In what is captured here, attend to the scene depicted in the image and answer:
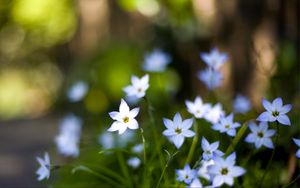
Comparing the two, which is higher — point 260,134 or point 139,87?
point 139,87

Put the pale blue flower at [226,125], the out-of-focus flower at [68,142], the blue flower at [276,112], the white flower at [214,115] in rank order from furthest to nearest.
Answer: the out-of-focus flower at [68,142] → the white flower at [214,115] → the pale blue flower at [226,125] → the blue flower at [276,112]

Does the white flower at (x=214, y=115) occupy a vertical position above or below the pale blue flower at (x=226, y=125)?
above

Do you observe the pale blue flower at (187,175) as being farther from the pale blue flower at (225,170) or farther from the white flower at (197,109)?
→ the white flower at (197,109)

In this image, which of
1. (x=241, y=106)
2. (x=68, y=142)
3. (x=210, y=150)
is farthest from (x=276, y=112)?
(x=68, y=142)

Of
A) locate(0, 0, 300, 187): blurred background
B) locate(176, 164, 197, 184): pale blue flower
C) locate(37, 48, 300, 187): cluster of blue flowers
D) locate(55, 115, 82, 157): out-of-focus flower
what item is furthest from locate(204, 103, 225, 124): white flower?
locate(55, 115, 82, 157): out-of-focus flower

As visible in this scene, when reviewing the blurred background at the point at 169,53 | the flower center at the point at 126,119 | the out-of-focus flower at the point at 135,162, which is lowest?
the flower center at the point at 126,119

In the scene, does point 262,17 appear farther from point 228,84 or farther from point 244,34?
point 228,84

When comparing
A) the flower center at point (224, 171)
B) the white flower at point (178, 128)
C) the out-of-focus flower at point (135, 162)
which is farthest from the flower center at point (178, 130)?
the out-of-focus flower at point (135, 162)

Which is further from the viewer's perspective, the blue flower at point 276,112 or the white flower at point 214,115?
the white flower at point 214,115

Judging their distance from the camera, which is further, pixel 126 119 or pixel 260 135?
pixel 260 135

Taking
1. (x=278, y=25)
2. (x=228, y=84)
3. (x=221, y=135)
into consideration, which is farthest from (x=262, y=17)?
(x=221, y=135)

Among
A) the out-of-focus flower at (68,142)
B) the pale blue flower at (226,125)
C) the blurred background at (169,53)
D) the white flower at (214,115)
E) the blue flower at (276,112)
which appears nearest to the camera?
the blue flower at (276,112)

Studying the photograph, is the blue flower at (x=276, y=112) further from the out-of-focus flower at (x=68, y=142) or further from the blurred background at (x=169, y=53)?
the out-of-focus flower at (x=68, y=142)

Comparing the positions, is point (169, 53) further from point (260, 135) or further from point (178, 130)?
point (178, 130)
